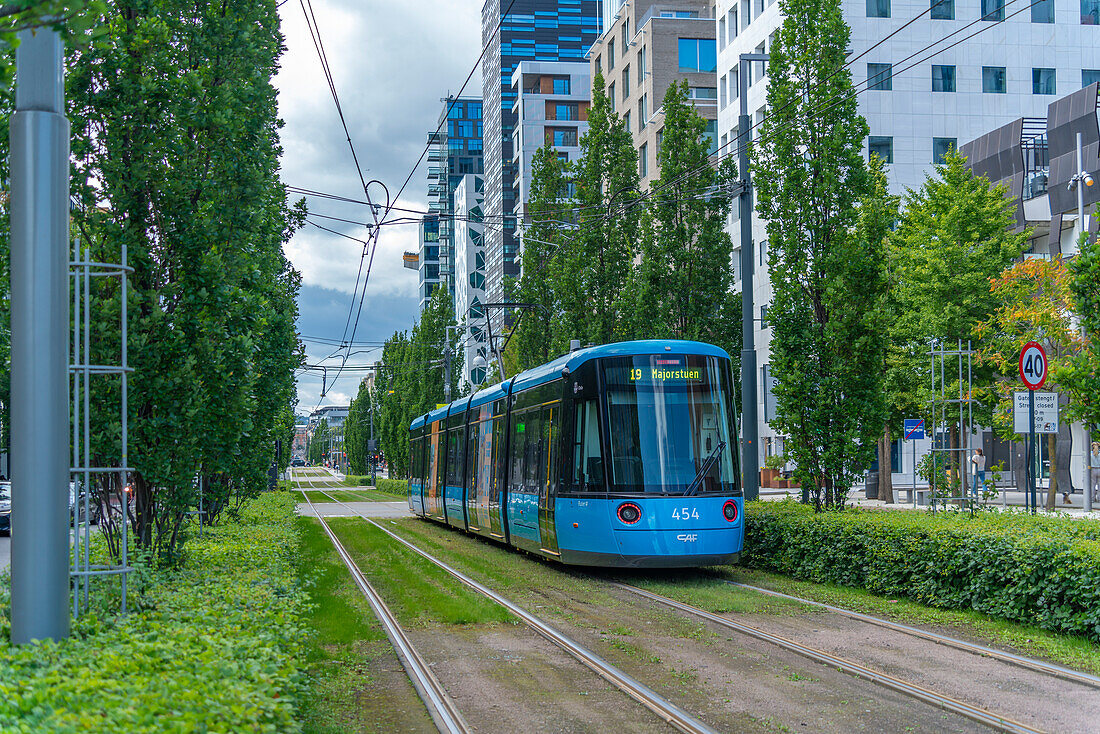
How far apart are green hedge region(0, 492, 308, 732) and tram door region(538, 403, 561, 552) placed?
344 inches

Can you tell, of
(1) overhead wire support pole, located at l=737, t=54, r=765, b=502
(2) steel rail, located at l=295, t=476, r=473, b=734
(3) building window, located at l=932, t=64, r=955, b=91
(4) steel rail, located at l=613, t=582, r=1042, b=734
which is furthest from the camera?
(3) building window, located at l=932, t=64, r=955, b=91

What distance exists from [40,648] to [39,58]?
3.47 m

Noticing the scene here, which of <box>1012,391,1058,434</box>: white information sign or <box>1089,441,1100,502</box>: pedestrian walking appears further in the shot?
<box>1089,441,1100,502</box>: pedestrian walking

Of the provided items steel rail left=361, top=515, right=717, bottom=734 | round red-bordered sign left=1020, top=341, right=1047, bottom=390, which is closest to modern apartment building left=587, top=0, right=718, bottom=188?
round red-bordered sign left=1020, top=341, right=1047, bottom=390

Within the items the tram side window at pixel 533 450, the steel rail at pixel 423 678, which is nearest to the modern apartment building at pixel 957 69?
the tram side window at pixel 533 450

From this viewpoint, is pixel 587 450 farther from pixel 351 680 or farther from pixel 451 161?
pixel 451 161

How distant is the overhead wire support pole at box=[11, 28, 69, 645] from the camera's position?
646cm

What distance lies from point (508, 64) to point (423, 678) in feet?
358

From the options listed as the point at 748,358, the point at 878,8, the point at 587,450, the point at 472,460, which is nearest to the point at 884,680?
the point at 587,450

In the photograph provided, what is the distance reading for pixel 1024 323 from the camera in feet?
116

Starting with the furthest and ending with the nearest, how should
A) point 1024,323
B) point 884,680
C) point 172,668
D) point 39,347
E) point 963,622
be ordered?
point 1024,323 < point 963,622 < point 884,680 < point 39,347 < point 172,668

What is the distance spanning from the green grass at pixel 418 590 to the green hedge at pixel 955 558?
185 inches

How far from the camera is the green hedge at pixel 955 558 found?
406 inches

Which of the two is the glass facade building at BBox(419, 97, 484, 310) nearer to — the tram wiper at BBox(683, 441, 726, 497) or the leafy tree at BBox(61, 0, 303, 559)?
the tram wiper at BBox(683, 441, 726, 497)
